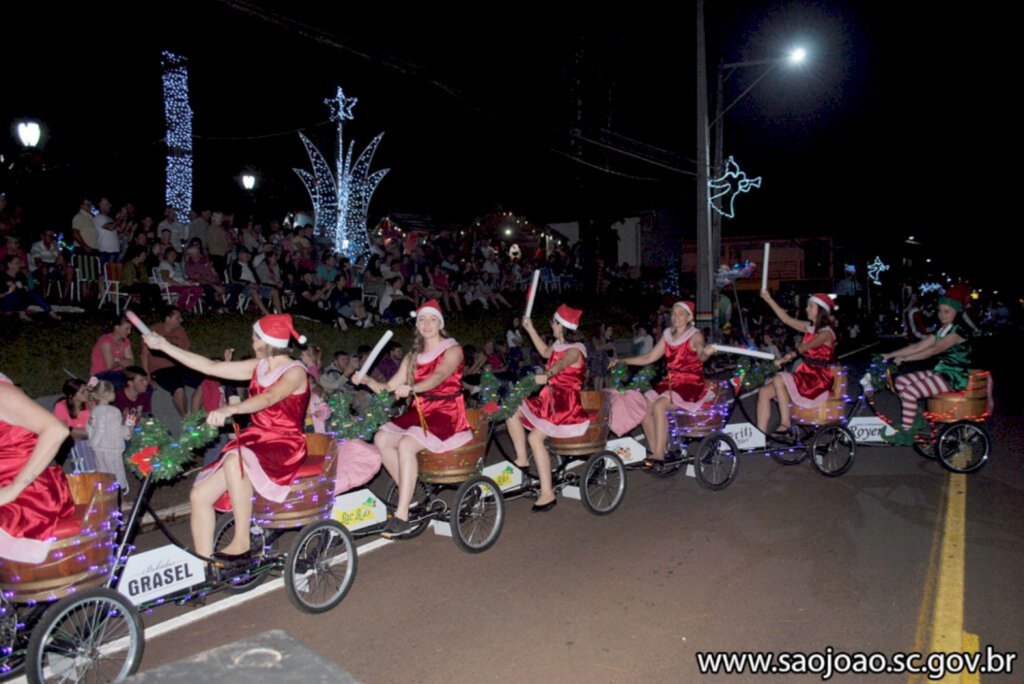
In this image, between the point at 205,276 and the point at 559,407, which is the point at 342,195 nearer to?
the point at 205,276

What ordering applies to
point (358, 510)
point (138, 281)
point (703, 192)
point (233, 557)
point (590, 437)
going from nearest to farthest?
point (233, 557), point (358, 510), point (590, 437), point (138, 281), point (703, 192)

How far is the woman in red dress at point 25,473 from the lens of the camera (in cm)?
409

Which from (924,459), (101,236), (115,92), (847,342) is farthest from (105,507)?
(847,342)

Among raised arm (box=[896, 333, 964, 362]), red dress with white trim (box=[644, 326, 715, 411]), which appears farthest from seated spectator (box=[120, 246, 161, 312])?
raised arm (box=[896, 333, 964, 362])

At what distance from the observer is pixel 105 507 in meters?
4.47

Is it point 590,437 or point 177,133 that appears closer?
point 590,437

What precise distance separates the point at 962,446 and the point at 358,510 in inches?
305

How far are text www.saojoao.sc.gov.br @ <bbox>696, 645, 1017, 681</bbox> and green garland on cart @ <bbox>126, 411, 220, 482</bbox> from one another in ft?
11.4

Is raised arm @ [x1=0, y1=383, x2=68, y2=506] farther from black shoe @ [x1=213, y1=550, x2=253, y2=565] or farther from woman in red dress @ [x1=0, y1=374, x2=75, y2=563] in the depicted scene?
black shoe @ [x1=213, y1=550, x2=253, y2=565]

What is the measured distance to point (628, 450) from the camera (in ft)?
28.3

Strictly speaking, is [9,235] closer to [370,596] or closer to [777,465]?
[370,596]

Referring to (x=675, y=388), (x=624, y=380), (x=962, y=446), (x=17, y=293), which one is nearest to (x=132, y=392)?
(x=17, y=293)

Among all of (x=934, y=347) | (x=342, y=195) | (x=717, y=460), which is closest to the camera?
(x=717, y=460)

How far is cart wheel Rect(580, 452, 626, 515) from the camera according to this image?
7.85m
